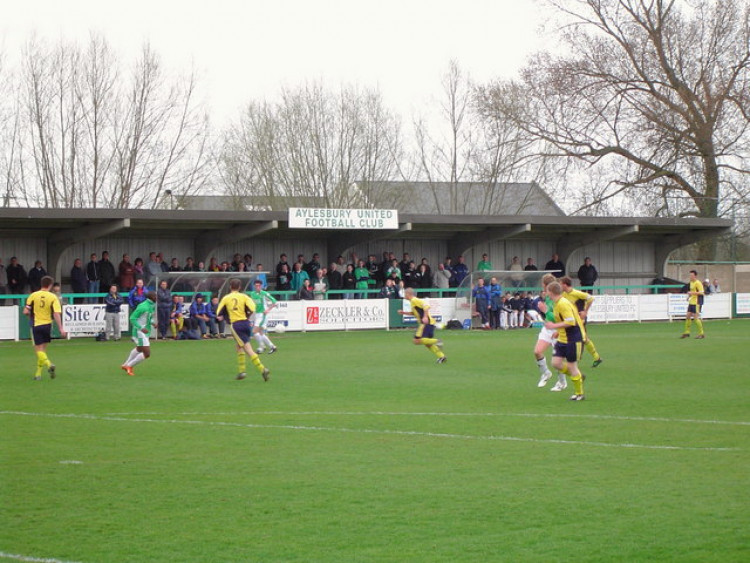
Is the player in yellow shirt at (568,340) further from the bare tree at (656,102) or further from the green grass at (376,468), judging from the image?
the bare tree at (656,102)

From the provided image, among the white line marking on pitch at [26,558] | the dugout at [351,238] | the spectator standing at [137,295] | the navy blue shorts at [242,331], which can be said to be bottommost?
the white line marking on pitch at [26,558]

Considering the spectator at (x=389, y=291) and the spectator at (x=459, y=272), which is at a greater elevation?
the spectator at (x=459, y=272)

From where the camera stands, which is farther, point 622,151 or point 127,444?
point 622,151

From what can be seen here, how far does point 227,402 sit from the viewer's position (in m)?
14.4

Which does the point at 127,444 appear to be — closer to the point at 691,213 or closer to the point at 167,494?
the point at 167,494

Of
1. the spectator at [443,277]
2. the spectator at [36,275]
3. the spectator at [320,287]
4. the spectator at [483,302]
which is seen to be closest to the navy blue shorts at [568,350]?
the spectator at [320,287]

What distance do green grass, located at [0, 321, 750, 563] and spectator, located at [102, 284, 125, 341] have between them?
37.0ft

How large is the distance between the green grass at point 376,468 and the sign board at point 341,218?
50.2ft

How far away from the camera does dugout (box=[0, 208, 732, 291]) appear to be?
31.8 metres

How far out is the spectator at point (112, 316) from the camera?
29453 mm

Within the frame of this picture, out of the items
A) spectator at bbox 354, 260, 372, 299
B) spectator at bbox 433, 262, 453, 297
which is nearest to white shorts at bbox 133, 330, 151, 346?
spectator at bbox 354, 260, 372, 299

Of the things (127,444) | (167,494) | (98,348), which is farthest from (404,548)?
(98,348)

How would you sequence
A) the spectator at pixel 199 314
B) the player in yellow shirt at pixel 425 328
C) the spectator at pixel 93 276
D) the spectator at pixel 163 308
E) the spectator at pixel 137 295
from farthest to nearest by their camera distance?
the spectator at pixel 93 276, the spectator at pixel 199 314, the spectator at pixel 163 308, the spectator at pixel 137 295, the player in yellow shirt at pixel 425 328

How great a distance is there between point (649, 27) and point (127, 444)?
3975 cm
